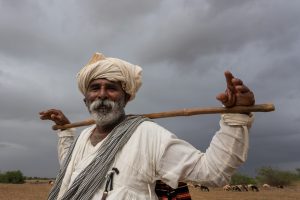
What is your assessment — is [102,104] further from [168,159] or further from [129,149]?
[168,159]

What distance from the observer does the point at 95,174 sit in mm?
3148

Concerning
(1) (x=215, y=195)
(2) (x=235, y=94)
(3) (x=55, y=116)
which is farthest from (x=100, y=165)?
(1) (x=215, y=195)

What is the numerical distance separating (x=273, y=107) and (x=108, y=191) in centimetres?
126

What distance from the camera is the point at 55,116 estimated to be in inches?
174

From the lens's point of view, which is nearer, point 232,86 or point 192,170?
point 232,86

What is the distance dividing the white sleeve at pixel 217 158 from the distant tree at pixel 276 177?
138 feet

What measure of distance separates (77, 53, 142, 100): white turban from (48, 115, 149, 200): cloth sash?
33 centimetres

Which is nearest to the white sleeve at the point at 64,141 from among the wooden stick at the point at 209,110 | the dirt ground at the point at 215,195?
the wooden stick at the point at 209,110

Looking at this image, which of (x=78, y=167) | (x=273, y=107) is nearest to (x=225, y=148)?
(x=273, y=107)

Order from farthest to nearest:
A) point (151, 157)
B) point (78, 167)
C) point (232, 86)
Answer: point (78, 167) → point (151, 157) → point (232, 86)

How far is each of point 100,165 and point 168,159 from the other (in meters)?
0.51

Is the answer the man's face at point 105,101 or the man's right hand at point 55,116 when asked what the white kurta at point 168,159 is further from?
the man's right hand at point 55,116

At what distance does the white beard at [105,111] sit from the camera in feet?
11.1

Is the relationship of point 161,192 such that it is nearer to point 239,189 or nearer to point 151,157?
point 151,157
